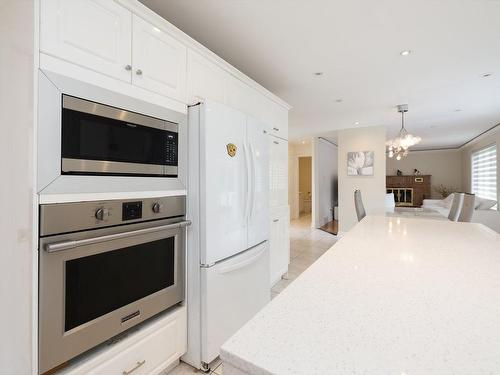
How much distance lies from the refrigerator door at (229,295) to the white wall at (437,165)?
9.36 meters

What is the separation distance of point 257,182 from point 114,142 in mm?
1072

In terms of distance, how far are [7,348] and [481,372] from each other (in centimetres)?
145

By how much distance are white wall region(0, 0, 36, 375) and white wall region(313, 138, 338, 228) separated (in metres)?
5.89

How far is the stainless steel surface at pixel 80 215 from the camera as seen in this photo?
1.01 meters

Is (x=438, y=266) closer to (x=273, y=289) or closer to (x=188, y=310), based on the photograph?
(x=188, y=310)

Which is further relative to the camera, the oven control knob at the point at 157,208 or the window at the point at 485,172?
the window at the point at 485,172

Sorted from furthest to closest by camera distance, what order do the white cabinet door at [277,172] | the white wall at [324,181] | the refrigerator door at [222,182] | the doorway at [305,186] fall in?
1. the doorway at [305,186]
2. the white wall at [324,181]
3. the white cabinet door at [277,172]
4. the refrigerator door at [222,182]

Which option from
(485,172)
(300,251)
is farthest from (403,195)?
(300,251)

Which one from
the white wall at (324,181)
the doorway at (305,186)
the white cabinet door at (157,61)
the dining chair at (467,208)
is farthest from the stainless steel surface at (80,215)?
the doorway at (305,186)

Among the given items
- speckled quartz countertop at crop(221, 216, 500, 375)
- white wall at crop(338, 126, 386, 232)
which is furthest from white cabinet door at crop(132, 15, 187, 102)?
white wall at crop(338, 126, 386, 232)

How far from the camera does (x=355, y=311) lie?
67 centimetres

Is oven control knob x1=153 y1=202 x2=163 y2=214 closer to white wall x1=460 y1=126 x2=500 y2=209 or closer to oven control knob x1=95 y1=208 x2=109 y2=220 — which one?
oven control knob x1=95 y1=208 x2=109 y2=220

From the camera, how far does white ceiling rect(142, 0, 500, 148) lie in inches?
65.5

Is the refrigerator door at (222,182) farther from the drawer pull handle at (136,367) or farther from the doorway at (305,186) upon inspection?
the doorway at (305,186)
